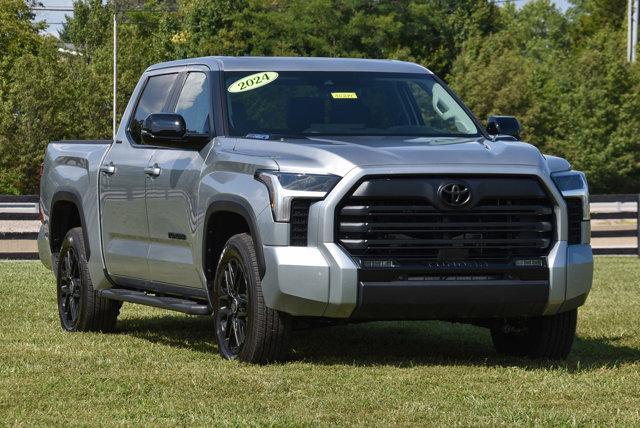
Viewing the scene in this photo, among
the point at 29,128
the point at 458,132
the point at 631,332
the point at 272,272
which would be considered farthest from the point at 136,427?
the point at 29,128

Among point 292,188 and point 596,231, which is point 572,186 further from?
point 596,231

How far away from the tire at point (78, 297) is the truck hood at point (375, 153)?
2569 mm

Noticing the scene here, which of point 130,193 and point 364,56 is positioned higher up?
point 130,193

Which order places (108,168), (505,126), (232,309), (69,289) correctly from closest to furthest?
(232,309) < (505,126) < (108,168) < (69,289)

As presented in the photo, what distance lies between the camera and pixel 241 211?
9.65m

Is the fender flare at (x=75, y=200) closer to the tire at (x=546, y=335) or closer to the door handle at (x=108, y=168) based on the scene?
the door handle at (x=108, y=168)

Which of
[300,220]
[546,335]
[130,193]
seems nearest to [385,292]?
[300,220]

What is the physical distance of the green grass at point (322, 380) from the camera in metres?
7.75

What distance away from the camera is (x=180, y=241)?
1068cm

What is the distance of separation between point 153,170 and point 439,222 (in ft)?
7.92

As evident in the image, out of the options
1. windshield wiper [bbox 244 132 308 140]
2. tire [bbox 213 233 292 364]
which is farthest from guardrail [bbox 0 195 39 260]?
tire [bbox 213 233 292 364]

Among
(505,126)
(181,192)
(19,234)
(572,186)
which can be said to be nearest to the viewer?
(572,186)

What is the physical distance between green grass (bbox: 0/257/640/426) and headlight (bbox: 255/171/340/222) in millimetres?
926

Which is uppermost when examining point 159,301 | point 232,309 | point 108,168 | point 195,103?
point 195,103
